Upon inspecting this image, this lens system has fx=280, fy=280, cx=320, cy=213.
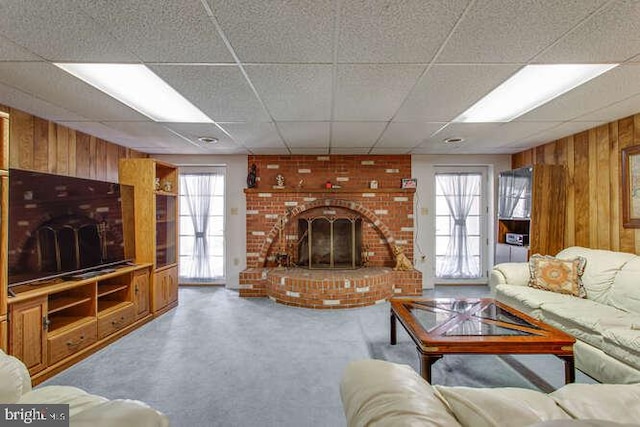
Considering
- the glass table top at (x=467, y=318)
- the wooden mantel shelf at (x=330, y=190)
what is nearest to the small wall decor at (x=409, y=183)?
the wooden mantel shelf at (x=330, y=190)

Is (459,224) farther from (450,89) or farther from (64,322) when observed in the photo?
(64,322)

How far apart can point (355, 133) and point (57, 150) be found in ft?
10.8

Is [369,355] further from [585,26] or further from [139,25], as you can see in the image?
[139,25]

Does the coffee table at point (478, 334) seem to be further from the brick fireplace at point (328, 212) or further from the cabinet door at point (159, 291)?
the cabinet door at point (159, 291)

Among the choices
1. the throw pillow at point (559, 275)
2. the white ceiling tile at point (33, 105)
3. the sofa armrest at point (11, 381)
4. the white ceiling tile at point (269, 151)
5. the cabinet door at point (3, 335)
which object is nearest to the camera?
the sofa armrest at point (11, 381)

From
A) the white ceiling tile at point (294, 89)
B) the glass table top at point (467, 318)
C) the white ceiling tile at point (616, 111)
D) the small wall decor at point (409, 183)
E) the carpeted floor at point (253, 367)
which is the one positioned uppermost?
the white ceiling tile at point (616, 111)

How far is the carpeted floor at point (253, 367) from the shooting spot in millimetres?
1835

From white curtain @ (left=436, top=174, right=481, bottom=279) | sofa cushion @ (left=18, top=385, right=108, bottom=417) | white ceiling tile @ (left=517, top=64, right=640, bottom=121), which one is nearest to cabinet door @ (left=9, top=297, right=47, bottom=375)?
sofa cushion @ (left=18, top=385, right=108, bottom=417)

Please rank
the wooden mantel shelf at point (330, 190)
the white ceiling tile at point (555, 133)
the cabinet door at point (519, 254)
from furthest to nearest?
the wooden mantel shelf at point (330, 190), the cabinet door at point (519, 254), the white ceiling tile at point (555, 133)

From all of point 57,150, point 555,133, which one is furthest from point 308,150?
point 555,133

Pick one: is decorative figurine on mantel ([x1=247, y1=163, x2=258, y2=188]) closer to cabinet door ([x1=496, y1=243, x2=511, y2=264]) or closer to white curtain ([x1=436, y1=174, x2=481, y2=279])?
white curtain ([x1=436, y1=174, x2=481, y2=279])

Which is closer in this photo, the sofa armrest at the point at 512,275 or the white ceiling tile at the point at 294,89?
the white ceiling tile at the point at 294,89

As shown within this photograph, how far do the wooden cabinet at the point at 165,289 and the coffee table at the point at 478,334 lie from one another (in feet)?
9.49

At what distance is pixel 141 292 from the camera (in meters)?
3.23
